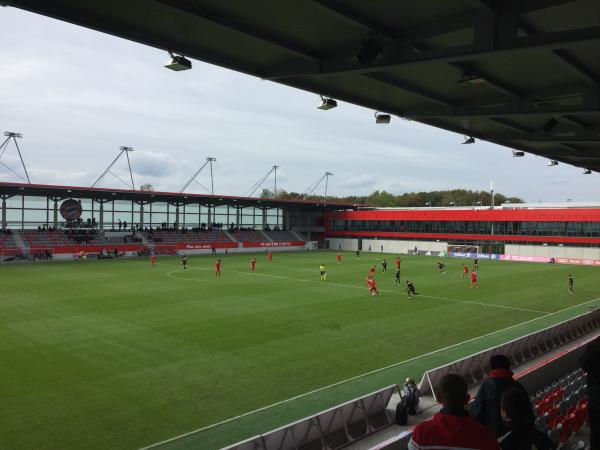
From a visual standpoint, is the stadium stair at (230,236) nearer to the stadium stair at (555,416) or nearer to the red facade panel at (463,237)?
the red facade panel at (463,237)

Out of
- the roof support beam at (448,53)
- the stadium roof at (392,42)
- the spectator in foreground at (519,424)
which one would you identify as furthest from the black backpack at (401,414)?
the roof support beam at (448,53)

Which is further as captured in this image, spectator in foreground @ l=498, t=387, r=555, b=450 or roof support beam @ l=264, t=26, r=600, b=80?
roof support beam @ l=264, t=26, r=600, b=80

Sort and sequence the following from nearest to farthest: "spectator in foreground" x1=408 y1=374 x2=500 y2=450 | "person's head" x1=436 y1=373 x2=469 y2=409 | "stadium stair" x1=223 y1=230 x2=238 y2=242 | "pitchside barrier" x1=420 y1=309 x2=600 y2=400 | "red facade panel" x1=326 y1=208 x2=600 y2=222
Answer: "spectator in foreground" x1=408 y1=374 x2=500 y2=450 → "person's head" x1=436 y1=373 x2=469 y2=409 → "pitchside barrier" x1=420 y1=309 x2=600 y2=400 → "red facade panel" x1=326 y1=208 x2=600 y2=222 → "stadium stair" x1=223 y1=230 x2=238 y2=242

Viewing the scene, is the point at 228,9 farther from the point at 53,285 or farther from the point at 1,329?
the point at 53,285

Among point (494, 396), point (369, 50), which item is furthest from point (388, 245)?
point (494, 396)

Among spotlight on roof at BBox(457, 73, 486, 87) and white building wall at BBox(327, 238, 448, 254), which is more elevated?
spotlight on roof at BBox(457, 73, 486, 87)

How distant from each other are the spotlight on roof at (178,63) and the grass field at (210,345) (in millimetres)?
6863

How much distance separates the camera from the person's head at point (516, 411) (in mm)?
4152

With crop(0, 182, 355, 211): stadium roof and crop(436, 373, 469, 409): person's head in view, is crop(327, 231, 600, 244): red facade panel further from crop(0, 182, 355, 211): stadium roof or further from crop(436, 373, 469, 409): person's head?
crop(436, 373, 469, 409): person's head

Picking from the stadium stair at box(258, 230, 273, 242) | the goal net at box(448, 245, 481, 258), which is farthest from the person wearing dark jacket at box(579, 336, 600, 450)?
the stadium stair at box(258, 230, 273, 242)

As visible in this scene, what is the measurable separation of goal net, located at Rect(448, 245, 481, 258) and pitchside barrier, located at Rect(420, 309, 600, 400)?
49507mm

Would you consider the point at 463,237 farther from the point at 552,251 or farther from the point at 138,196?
the point at 138,196

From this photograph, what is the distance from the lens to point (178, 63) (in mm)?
7102

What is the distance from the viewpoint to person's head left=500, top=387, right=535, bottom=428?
4.15m
